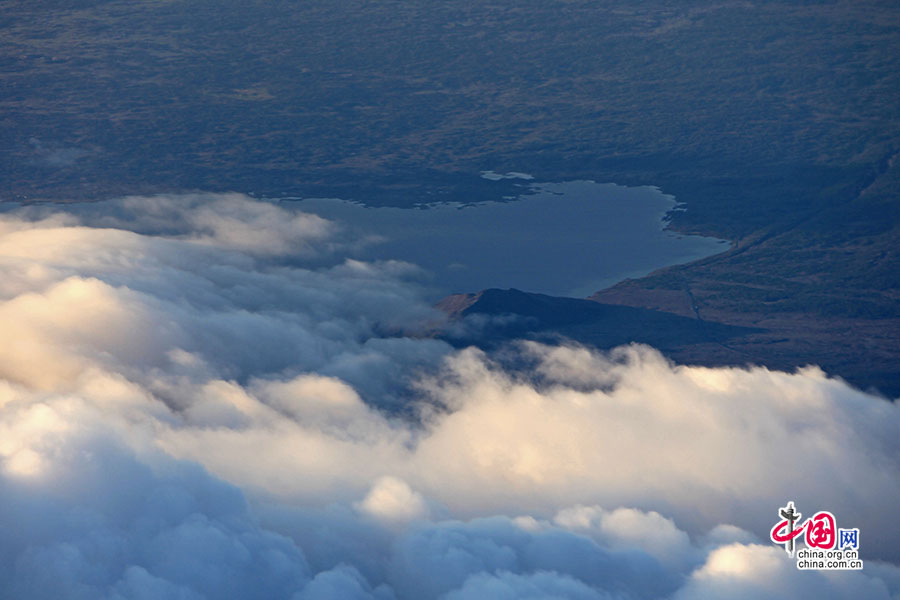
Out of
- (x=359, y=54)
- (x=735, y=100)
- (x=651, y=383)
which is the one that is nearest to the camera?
(x=651, y=383)

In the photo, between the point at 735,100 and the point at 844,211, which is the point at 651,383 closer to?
the point at 844,211

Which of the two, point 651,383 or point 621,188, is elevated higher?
point 621,188

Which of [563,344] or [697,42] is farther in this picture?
[697,42]

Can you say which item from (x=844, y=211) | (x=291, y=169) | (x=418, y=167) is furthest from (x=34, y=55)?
(x=844, y=211)
